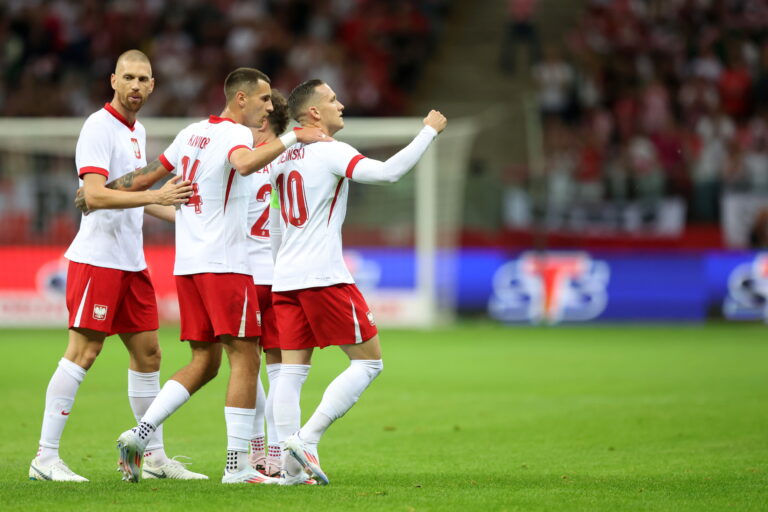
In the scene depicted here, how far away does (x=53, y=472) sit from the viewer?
694 cm

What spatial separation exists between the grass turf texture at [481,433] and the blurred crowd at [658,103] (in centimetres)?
534

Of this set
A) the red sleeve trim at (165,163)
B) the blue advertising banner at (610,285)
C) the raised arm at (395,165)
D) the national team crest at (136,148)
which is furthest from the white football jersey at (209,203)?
the blue advertising banner at (610,285)

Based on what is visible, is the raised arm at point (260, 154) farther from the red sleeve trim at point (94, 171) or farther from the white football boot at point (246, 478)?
the white football boot at point (246, 478)

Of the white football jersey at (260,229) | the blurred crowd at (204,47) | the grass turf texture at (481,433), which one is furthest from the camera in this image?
the blurred crowd at (204,47)

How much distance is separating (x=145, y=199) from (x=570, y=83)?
63.9ft

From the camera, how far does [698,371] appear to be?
1407 cm

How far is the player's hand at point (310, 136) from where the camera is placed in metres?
6.84

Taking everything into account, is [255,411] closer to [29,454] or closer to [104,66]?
[29,454]

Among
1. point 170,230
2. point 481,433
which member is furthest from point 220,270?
point 170,230

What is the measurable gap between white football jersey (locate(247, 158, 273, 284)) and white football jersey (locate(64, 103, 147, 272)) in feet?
2.46

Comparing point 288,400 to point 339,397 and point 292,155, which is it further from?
point 292,155

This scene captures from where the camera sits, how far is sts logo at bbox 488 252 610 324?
20.8 metres

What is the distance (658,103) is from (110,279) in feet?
63.7

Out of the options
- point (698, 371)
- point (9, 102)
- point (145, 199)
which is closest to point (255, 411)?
point (145, 199)
